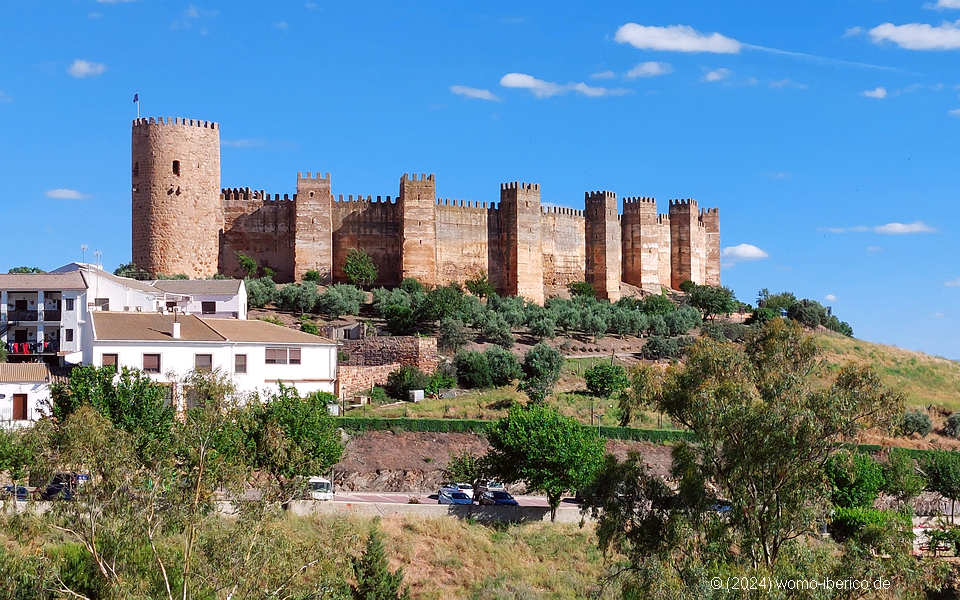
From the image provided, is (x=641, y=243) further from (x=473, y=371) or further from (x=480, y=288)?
(x=473, y=371)

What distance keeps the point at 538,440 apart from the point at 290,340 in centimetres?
1008

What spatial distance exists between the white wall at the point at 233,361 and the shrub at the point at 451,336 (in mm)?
8546

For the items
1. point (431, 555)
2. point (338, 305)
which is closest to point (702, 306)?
point (338, 305)

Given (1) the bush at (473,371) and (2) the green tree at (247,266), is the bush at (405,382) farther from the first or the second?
(2) the green tree at (247,266)

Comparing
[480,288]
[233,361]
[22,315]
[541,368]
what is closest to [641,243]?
[480,288]

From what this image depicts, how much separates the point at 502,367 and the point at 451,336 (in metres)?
3.83

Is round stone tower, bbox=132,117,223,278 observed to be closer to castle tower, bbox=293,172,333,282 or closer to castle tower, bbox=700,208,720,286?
castle tower, bbox=293,172,333,282

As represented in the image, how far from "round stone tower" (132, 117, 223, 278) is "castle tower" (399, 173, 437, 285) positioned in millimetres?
9466

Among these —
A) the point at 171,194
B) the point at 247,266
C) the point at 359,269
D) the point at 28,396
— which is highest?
the point at 171,194

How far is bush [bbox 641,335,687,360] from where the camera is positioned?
47075 millimetres

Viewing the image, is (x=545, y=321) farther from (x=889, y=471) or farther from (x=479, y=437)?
(x=889, y=471)

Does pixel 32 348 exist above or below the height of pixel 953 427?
above

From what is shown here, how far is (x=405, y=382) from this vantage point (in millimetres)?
38500

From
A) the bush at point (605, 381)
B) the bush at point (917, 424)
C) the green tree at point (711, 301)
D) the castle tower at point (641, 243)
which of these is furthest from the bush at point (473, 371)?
the castle tower at point (641, 243)
